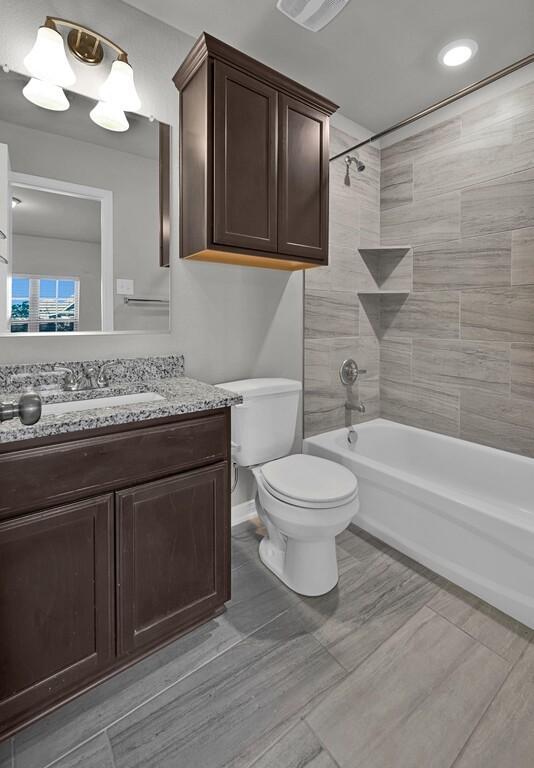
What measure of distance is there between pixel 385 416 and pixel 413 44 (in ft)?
7.30

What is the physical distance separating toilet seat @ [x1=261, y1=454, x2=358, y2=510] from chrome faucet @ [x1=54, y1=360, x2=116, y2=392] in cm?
82

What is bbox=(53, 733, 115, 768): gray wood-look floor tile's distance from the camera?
109 cm

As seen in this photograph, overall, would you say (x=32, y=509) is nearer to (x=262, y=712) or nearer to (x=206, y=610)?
(x=206, y=610)

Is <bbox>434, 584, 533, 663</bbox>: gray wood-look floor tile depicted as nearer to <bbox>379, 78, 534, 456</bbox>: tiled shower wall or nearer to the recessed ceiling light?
<bbox>379, 78, 534, 456</bbox>: tiled shower wall

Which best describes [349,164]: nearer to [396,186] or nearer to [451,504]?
[396,186]

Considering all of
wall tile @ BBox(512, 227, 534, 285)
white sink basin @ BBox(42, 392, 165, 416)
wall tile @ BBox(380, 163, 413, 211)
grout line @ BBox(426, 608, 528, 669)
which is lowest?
grout line @ BBox(426, 608, 528, 669)

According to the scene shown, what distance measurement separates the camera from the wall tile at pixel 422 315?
2582mm

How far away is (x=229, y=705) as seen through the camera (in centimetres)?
126

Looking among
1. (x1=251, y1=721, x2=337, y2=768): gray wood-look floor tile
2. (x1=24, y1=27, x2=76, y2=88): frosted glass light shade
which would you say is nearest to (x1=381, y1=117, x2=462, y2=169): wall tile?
(x1=24, y1=27, x2=76, y2=88): frosted glass light shade

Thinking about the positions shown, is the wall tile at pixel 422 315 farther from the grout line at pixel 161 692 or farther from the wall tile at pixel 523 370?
the grout line at pixel 161 692

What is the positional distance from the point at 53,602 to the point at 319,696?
88 cm

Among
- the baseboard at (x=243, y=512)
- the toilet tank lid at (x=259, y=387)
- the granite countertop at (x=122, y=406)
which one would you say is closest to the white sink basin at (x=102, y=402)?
the granite countertop at (x=122, y=406)

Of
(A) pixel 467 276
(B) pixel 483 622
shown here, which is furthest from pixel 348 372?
(B) pixel 483 622

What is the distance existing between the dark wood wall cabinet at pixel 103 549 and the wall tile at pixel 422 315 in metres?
1.81
